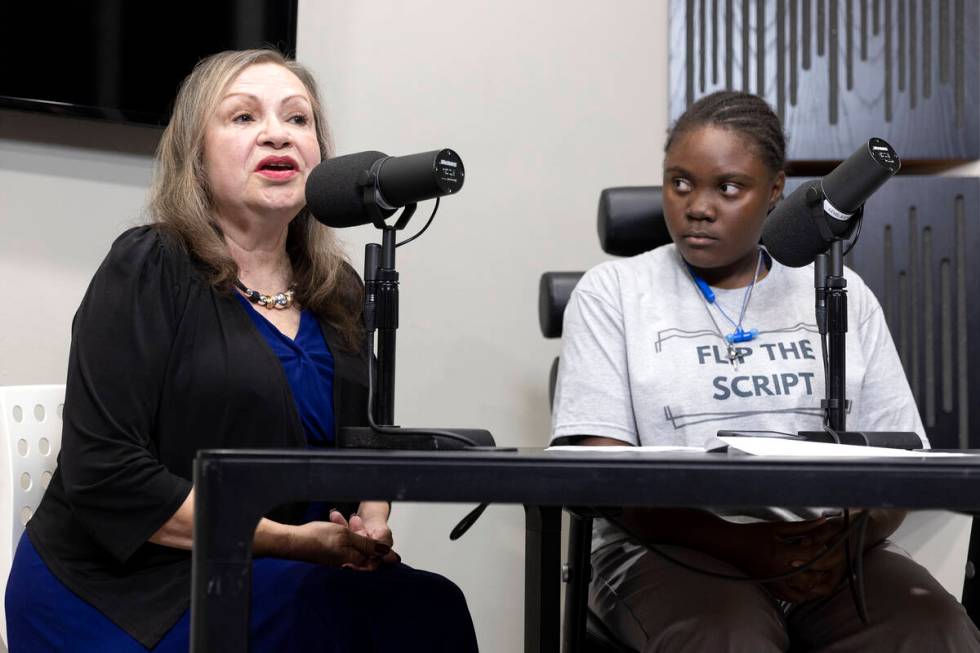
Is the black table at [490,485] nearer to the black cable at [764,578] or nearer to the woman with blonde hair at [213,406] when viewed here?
the woman with blonde hair at [213,406]

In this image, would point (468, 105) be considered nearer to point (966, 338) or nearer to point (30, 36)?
point (30, 36)

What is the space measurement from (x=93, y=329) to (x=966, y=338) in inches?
74.1

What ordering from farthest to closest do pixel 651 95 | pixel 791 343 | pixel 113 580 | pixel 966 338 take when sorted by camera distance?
pixel 651 95
pixel 966 338
pixel 791 343
pixel 113 580

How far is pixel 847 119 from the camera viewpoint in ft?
8.09

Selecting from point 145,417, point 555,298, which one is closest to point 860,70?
point 555,298

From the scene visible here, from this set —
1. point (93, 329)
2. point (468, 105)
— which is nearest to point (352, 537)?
point (93, 329)

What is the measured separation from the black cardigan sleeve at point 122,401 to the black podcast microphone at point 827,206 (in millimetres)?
769

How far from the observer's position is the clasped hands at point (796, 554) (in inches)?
53.7

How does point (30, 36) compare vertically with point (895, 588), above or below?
above

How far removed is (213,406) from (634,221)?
914 mm

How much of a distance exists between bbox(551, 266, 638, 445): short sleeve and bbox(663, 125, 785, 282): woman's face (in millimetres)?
147

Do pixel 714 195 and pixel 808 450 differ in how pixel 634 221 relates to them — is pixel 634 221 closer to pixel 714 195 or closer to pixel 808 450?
pixel 714 195

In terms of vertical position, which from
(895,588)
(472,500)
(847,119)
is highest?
(847,119)

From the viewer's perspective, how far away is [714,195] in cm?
173
